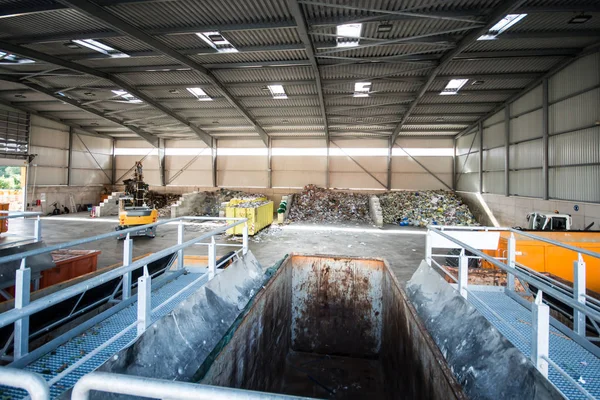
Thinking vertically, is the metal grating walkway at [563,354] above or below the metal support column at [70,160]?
below

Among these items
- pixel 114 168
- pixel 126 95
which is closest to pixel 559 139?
pixel 126 95

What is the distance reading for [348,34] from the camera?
888 centimetres

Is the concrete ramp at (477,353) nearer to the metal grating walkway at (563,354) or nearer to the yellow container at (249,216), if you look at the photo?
the metal grating walkway at (563,354)

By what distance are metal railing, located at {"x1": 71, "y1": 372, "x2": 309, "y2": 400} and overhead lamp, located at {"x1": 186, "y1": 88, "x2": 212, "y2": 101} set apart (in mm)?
14262

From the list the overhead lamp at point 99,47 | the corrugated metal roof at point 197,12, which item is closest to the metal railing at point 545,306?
the corrugated metal roof at point 197,12

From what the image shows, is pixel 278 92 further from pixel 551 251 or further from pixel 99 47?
pixel 551 251

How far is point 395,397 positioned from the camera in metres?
4.08

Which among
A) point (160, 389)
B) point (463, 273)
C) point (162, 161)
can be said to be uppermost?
point (162, 161)

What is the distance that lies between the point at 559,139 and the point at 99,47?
16.3 m

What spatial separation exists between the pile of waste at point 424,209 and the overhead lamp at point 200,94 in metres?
11.5

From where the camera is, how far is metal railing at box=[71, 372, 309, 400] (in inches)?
36.0

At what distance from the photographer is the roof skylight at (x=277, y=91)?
43.2 feet

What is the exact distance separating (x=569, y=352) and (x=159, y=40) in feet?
37.7

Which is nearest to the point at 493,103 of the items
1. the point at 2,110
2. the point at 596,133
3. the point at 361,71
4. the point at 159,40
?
the point at 596,133
